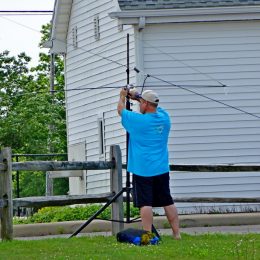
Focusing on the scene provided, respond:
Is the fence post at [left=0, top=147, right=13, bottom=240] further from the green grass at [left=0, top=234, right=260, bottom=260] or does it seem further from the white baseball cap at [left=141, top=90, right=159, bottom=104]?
the white baseball cap at [left=141, top=90, right=159, bottom=104]

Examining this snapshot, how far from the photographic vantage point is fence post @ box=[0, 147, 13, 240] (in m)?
14.1

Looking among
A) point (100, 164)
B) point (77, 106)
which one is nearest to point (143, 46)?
point (77, 106)

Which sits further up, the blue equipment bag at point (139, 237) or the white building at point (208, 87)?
the white building at point (208, 87)

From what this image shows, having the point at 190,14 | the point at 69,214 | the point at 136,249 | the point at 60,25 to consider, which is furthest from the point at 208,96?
the point at 136,249

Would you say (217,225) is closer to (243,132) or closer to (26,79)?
(243,132)

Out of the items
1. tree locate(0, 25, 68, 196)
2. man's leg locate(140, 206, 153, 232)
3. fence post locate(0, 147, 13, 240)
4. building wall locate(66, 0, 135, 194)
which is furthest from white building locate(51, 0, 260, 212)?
tree locate(0, 25, 68, 196)

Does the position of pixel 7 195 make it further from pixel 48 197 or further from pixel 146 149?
pixel 146 149

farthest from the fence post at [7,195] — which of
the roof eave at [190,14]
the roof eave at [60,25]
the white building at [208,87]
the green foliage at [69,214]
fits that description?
the roof eave at [60,25]

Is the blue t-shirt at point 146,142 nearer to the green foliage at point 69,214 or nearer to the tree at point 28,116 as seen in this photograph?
the green foliage at point 69,214

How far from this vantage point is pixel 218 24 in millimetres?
25078

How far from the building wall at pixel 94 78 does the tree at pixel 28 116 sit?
488 inches

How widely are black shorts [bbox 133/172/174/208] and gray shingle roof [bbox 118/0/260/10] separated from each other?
10953mm

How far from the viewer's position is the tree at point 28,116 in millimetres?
42938

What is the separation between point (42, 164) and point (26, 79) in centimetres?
3896
